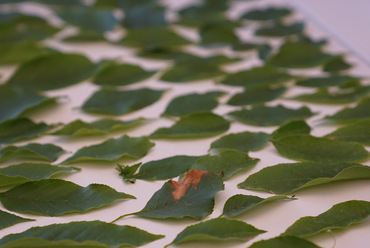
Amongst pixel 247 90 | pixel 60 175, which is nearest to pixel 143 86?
pixel 247 90

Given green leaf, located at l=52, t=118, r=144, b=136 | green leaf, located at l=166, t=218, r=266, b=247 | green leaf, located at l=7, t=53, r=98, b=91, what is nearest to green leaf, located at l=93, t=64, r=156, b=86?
green leaf, located at l=7, t=53, r=98, b=91

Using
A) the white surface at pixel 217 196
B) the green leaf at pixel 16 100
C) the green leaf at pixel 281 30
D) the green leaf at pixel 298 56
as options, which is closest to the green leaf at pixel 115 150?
the white surface at pixel 217 196

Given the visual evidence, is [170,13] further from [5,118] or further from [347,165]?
[347,165]

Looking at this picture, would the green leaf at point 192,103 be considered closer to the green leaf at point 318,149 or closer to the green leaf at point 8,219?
the green leaf at point 318,149

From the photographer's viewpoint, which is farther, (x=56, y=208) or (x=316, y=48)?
(x=316, y=48)

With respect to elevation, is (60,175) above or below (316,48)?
below

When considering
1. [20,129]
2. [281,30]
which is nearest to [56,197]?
[20,129]

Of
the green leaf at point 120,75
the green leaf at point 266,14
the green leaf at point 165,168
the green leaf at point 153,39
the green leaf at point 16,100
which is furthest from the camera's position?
the green leaf at point 266,14

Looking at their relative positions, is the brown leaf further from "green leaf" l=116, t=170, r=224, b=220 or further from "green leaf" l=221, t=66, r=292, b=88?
"green leaf" l=221, t=66, r=292, b=88
